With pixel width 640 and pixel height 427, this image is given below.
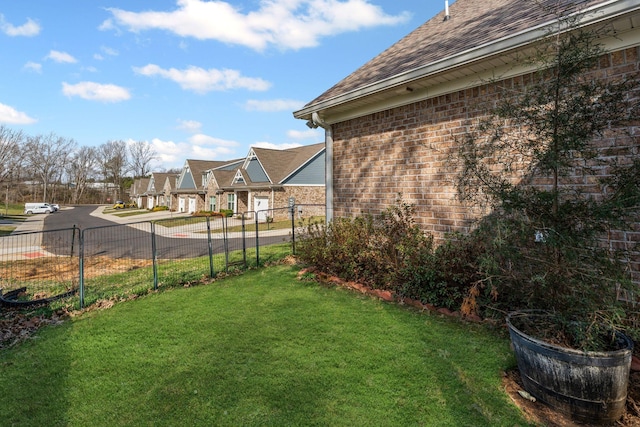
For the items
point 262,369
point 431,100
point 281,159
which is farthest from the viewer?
point 281,159

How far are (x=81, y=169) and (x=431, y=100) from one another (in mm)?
88408

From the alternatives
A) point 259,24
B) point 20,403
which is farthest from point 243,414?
point 259,24

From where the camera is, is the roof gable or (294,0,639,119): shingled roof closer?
(294,0,639,119): shingled roof

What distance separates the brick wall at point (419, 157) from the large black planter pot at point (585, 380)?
178 cm

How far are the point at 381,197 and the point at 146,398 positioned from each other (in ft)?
15.1

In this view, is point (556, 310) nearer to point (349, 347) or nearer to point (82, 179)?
point (349, 347)

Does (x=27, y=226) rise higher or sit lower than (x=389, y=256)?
lower

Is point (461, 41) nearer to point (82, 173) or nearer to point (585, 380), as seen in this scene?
point (585, 380)

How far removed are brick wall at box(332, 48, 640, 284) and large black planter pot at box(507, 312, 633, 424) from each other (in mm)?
1779

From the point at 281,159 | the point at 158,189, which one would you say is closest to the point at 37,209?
the point at 158,189

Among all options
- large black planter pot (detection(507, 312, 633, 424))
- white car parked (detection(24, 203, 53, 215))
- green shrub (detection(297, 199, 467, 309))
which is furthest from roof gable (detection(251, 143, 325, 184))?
white car parked (detection(24, 203, 53, 215))

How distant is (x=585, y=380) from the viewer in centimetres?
227

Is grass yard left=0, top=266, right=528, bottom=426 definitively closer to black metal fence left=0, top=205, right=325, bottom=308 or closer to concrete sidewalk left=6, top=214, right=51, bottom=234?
black metal fence left=0, top=205, right=325, bottom=308

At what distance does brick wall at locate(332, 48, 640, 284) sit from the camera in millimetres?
4195
